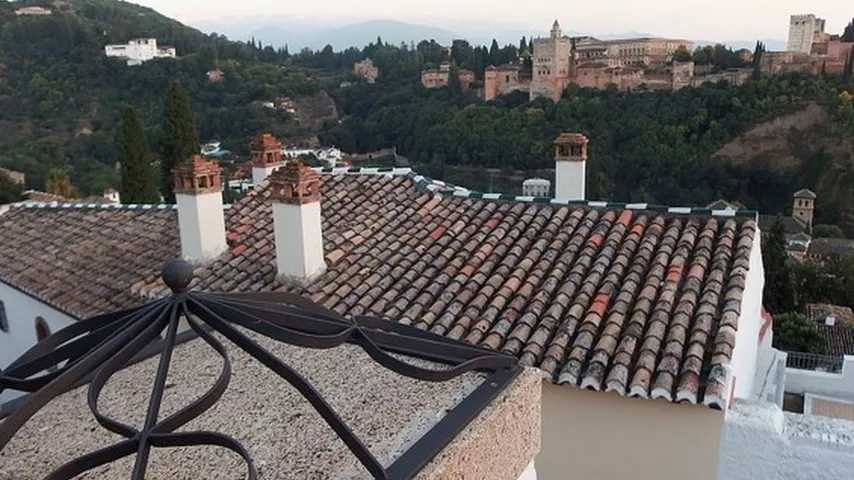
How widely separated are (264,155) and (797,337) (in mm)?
18778

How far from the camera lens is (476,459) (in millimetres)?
1991

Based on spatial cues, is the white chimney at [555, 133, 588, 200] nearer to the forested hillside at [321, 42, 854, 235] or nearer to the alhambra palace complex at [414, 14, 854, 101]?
the forested hillside at [321, 42, 854, 235]

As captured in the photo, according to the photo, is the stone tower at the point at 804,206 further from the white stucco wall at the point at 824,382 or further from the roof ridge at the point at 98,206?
the roof ridge at the point at 98,206

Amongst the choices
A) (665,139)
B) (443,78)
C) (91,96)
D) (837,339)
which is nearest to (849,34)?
(665,139)

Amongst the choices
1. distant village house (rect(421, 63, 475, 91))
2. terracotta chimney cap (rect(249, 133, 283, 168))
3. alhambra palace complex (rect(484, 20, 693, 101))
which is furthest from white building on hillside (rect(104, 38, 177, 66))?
terracotta chimney cap (rect(249, 133, 283, 168))

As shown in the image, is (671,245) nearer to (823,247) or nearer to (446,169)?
(823,247)

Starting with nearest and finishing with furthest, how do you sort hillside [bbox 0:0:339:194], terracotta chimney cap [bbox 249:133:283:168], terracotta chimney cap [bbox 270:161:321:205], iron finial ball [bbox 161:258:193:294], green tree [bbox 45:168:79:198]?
iron finial ball [bbox 161:258:193:294], terracotta chimney cap [bbox 270:161:321:205], terracotta chimney cap [bbox 249:133:283:168], green tree [bbox 45:168:79:198], hillside [bbox 0:0:339:194]

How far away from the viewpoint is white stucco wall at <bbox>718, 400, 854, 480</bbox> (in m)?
4.62

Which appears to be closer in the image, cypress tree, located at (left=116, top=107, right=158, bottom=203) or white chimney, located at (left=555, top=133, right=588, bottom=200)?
white chimney, located at (left=555, top=133, right=588, bottom=200)

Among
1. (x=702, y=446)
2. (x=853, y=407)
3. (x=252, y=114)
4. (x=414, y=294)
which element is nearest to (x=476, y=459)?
(x=702, y=446)

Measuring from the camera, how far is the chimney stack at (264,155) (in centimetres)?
914

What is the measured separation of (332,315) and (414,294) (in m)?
3.82

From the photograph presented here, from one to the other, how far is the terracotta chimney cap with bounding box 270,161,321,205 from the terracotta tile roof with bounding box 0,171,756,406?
851 millimetres

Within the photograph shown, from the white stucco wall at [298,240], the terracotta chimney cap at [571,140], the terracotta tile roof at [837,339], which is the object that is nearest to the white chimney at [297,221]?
the white stucco wall at [298,240]
